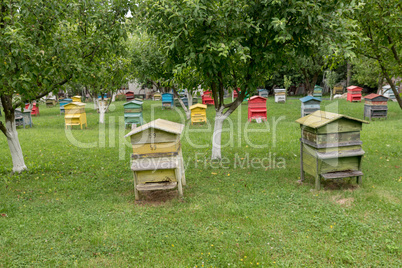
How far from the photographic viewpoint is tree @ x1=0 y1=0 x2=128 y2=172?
6148 mm

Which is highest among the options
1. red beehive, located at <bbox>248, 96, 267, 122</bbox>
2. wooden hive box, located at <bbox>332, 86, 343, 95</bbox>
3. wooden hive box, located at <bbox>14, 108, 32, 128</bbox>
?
wooden hive box, located at <bbox>332, 86, 343, 95</bbox>

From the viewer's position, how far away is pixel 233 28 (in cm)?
686

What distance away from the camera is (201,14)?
627 centimetres

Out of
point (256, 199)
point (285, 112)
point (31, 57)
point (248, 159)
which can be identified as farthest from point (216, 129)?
point (285, 112)

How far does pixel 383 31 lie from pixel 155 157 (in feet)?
21.0

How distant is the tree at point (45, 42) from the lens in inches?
242

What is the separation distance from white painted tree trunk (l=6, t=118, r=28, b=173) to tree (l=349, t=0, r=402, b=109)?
28.9 ft

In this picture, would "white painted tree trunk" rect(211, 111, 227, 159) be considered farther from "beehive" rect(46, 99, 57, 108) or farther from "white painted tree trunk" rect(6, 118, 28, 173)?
"beehive" rect(46, 99, 57, 108)

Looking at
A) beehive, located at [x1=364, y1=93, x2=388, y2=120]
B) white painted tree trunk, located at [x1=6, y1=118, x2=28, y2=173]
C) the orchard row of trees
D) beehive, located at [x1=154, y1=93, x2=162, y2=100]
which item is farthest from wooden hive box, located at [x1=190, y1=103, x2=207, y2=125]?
beehive, located at [x1=154, y1=93, x2=162, y2=100]

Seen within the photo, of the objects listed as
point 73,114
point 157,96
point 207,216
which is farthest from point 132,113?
point 157,96

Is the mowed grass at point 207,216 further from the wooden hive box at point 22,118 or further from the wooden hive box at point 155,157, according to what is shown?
the wooden hive box at point 22,118

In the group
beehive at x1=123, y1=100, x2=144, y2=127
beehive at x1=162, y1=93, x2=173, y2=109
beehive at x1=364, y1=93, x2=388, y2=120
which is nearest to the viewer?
beehive at x1=123, y1=100, x2=144, y2=127

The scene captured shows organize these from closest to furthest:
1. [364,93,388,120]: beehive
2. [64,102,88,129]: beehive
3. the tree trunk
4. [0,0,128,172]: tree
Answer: [0,0,128,172]: tree, the tree trunk, [364,93,388,120]: beehive, [64,102,88,129]: beehive

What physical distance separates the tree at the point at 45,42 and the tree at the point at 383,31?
20.0 ft
